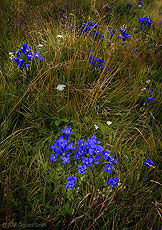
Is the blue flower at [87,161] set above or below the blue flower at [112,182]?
above

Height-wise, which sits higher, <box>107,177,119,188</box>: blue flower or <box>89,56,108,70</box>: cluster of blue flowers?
<box>89,56,108,70</box>: cluster of blue flowers

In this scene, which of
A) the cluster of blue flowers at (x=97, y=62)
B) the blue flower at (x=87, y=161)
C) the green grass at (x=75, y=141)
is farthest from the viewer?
the cluster of blue flowers at (x=97, y=62)

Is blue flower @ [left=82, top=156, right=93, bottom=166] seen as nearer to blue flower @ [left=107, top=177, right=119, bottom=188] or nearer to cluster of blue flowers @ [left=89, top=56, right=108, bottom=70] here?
blue flower @ [left=107, top=177, right=119, bottom=188]

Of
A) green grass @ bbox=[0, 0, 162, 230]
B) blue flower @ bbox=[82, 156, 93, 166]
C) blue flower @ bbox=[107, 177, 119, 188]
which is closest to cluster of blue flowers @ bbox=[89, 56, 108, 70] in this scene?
green grass @ bbox=[0, 0, 162, 230]

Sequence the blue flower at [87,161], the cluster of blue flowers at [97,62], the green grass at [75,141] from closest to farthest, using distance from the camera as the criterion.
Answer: the green grass at [75,141] < the blue flower at [87,161] < the cluster of blue flowers at [97,62]

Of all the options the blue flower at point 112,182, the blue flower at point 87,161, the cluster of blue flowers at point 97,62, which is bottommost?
the blue flower at point 112,182

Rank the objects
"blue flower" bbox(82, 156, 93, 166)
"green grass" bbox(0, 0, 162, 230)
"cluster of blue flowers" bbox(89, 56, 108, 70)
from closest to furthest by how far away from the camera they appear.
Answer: "green grass" bbox(0, 0, 162, 230), "blue flower" bbox(82, 156, 93, 166), "cluster of blue flowers" bbox(89, 56, 108, 70)

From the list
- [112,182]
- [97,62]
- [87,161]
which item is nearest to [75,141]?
[87,161]

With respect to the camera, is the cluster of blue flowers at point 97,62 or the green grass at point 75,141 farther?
the cluster of blue flowers at point 97,62

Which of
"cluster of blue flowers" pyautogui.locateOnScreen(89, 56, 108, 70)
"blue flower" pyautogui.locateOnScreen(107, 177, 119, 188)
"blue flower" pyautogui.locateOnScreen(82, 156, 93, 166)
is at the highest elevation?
"cluster of blue flowers" pyautogui.locateOnScreen(89, 56, 108, 70)

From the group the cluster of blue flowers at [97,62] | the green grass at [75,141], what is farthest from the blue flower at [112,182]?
the cluster of blue flowers at [97,62]

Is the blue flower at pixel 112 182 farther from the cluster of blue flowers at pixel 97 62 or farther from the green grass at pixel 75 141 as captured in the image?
the cluster of blue flowers at pixel 97 62

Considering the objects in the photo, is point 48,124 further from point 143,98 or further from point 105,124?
point 143,98

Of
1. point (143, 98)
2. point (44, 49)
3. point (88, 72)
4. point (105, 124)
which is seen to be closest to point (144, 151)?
point (105, 124)
